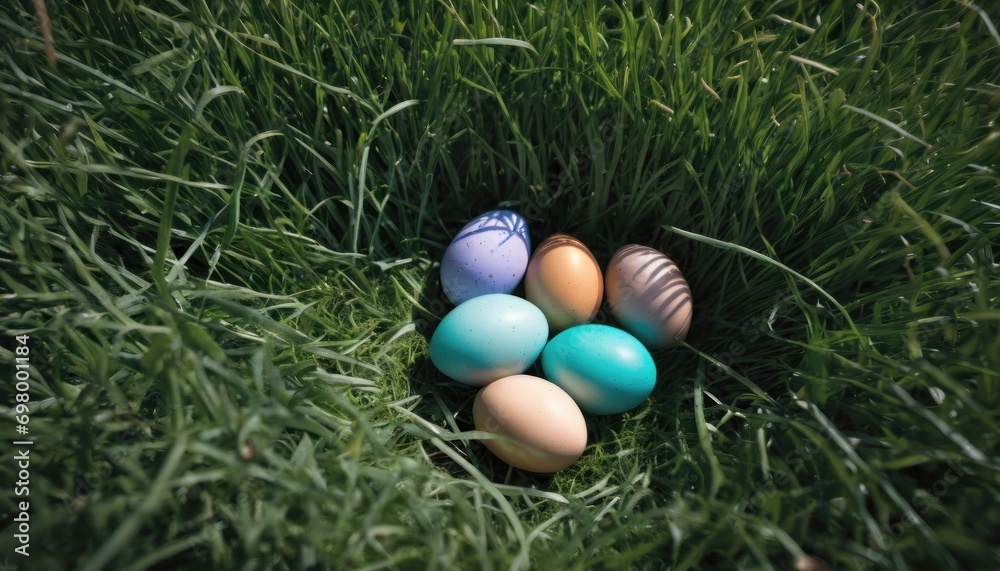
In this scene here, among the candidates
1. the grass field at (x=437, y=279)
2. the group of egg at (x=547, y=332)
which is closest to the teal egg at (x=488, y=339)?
the group of egg at (x=547, y=332)

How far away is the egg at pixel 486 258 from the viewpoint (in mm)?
1195

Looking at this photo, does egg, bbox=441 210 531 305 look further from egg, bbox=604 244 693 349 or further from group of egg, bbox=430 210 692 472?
egg, bbox=604 244 693 349

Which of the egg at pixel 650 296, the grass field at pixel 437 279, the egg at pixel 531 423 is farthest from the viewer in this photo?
the egg at pixel 650 296

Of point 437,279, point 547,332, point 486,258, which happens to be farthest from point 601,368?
point 437,279

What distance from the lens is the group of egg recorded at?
3.47ft

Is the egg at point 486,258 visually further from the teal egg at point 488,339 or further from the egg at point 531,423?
the egg at point 531,423

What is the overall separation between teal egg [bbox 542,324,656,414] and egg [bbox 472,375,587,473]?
48 millimetres

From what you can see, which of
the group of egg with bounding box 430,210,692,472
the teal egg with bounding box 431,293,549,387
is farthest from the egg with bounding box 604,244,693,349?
the teal egg with bounding box 431,293,549,387

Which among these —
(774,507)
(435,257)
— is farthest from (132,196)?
(774,507)

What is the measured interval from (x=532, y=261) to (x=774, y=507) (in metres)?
0.69

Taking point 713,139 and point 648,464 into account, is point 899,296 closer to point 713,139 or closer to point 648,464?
point 713,139

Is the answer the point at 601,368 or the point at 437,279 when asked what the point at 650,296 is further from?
the point at 437,279

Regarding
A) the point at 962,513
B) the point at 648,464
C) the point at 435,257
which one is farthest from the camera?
the point at 435,257

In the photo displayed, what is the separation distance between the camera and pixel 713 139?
3.67 ft
